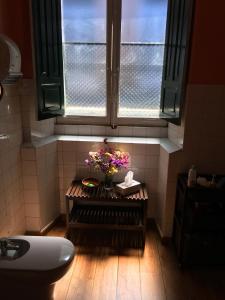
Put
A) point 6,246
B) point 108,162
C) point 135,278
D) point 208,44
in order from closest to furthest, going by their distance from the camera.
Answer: point 6,246, point 208,44, point 135,278, point 108,162

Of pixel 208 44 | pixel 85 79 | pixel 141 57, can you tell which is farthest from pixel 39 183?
pixel 208 44

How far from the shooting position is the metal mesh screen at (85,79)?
2354 millimetres

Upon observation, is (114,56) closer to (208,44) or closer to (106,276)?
(208,44)

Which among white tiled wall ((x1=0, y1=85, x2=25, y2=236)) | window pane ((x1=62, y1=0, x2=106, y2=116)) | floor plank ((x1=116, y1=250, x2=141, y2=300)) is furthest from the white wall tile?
window pane ((x1=62, y1=0, x2=106, y2=116))

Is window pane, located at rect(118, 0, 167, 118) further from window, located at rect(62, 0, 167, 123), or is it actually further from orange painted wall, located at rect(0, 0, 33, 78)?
orange painted wall, located at rect(0, 0, 33, 78)

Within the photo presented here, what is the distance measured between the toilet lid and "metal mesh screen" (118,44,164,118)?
138 centimetres

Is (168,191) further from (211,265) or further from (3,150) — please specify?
(3,150)

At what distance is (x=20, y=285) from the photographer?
150 centimetres

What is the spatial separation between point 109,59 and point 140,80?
0.35 m

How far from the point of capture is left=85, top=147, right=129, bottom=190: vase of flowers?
2264 mm

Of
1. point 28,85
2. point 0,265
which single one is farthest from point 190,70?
point 0,265

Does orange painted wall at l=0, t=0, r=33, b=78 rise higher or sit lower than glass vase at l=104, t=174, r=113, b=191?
higher

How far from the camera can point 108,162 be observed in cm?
227

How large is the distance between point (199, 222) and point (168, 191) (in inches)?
16.0
